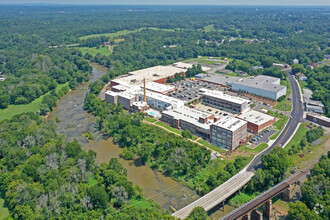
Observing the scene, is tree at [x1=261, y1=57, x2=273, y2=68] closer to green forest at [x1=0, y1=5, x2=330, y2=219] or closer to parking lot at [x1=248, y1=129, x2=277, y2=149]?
green forest at [x1=0, y1=5, x2=330, y2=219]

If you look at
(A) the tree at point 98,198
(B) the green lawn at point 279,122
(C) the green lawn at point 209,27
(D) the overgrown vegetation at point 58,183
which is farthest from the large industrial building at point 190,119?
(C) the green lawn at point 209,27

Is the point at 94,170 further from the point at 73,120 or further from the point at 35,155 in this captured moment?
the point at 73,120

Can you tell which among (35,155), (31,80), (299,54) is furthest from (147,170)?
(299,54)

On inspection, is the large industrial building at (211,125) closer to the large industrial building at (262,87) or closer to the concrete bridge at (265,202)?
the concrete bridge at (265,202)

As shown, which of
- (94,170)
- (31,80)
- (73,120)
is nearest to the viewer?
(94,170)


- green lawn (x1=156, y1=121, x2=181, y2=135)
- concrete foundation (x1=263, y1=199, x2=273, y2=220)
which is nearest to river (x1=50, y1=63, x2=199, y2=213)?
concrete foundation (x1=263, y1=199, x2=273, y2=220)

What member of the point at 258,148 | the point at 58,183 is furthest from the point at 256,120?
the point at 58,183
